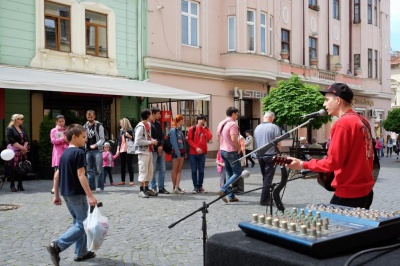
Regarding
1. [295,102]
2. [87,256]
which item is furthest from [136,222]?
[295,102]

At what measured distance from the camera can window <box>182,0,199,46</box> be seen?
21.4 meters

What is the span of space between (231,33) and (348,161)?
20.6m

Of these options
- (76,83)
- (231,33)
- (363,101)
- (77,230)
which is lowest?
(77,230)

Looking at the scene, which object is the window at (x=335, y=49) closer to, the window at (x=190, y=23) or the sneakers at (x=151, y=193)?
the window at (x=190, y=23)

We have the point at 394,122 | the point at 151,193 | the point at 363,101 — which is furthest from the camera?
the point at 363,101

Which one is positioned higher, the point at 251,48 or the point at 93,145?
the point at 251,48

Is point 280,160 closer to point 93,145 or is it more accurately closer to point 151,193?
point 151,193

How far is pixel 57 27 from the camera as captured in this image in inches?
656

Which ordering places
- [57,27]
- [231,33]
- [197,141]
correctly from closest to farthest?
[197,141]
[57,27]
[231,33]

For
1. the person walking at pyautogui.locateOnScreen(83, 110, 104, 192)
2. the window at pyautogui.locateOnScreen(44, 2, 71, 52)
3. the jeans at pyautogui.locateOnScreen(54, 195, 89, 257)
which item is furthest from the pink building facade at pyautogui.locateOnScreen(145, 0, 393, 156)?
the jeans at pyautogui.locateOnScreen(54, 195, 89, 257)

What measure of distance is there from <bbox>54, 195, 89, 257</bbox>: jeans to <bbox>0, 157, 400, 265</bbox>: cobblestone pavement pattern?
0.19 meters

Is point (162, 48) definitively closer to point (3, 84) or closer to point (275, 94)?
point (275, 94)

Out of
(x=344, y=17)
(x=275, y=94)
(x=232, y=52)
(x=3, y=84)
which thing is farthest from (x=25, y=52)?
(x=344, y=17)

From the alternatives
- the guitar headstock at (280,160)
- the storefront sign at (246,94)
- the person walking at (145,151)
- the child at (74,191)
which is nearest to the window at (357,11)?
the storefront sign at (246,94)
